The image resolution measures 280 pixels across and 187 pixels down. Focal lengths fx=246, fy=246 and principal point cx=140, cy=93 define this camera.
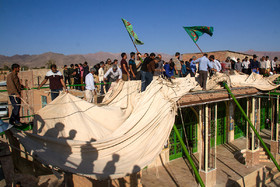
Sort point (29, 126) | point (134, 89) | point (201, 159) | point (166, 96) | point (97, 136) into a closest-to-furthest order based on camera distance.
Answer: point (97, 136) < point (29, 126) < point (166, 96) < point (134, 89) < point (201, 159)

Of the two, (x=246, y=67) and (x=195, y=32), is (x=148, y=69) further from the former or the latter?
(x=246, y=67)

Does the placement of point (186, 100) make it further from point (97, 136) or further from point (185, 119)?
point (185, 119)

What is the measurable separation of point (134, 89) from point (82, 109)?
206 centimetres

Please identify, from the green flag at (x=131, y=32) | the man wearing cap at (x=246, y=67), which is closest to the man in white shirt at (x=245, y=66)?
the man wearing cap at (x=246, y=67)

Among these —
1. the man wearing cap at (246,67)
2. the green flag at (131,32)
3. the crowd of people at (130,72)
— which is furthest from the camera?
the man wearing cap at (246,67)

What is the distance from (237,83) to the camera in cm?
1120

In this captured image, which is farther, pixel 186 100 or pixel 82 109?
pixel 186 100

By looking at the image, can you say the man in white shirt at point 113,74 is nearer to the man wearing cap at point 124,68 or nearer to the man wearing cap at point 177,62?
the man wearing cap at point 124,68

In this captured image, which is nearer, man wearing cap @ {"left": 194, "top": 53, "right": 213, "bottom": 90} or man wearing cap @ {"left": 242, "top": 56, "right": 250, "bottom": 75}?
man wearing cap @ {"left": 194, "top": 53, "right": 213, "bottom": 90}

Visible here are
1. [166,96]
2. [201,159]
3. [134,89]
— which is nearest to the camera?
[166,96]

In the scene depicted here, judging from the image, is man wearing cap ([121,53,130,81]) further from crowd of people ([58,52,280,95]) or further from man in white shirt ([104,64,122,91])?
man in white shirt ([104,64,122,91])

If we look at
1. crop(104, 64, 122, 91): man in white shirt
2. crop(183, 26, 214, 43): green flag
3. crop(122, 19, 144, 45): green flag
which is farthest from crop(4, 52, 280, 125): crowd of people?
crop(183, 26, 214, 43): green flag

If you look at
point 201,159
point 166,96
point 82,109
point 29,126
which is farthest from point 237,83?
point 29,126

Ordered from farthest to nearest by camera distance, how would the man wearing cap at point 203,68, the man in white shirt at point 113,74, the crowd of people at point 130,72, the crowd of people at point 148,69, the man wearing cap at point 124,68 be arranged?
1. the man wearing cap at point 203,68
2. the man wearing cap at point 124,68
3. the man in white shirt at point 113,74
4. the crowd of people at point 148,69
5. the crowd of people at point 130,72
